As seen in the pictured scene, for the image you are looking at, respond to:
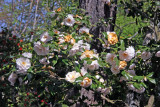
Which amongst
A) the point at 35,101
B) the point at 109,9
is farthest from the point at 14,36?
the point at 109,9

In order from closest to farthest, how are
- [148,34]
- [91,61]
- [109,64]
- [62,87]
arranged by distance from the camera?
1. [91,61]
2. [109,64]
3. [62,87]
4. [148,34]

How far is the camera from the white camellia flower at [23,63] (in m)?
1.60

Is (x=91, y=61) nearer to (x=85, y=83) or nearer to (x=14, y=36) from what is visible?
(x=85, y=83)

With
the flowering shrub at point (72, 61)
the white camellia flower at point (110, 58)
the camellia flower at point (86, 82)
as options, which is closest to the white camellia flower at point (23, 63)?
the flowering shrub at point (72, 61)

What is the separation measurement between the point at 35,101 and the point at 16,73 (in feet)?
9.38

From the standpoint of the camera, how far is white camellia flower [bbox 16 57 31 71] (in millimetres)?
1601

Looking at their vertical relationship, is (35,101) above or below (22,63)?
below

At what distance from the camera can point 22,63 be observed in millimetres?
1610

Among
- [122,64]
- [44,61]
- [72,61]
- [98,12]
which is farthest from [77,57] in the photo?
[98,12]

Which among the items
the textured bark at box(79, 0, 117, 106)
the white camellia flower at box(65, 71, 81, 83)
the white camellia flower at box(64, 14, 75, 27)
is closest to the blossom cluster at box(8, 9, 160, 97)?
the white camellia flower at box(65, 71, 81, 83)

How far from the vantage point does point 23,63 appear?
5.30ft

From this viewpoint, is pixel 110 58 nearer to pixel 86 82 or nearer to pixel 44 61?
pixel 86 82

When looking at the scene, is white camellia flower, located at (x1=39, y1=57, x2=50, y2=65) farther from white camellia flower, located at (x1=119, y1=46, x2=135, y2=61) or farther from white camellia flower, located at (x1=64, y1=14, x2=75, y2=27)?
white camellia flower, located at (x1=119, y1=46, x2=135, y2=61)

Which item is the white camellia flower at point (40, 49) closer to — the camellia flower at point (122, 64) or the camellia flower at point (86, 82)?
the camellia flower at point (86, 82)
